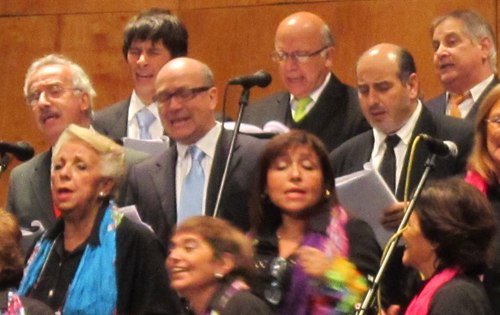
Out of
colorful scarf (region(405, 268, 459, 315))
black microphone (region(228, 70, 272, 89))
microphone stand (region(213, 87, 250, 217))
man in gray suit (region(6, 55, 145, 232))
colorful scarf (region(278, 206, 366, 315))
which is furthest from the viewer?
man in gray suit (region(6, 55, 145, 232))

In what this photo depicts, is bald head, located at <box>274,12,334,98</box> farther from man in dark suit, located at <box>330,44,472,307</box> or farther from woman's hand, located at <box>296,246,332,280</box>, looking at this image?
woman's hand, located at <box>296,246,332,280</box>

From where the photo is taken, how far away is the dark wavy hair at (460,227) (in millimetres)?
3607

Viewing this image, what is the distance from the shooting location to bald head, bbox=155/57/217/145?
15.8 ft

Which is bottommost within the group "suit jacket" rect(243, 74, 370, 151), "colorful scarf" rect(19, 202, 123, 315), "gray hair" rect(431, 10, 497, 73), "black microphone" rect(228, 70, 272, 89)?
"colorful scarf" rect(19, 202, 123, 315)

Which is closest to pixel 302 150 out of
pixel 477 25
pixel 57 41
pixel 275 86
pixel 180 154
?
pixel 180 154

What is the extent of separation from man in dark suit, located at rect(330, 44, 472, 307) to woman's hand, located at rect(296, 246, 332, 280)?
70 cm

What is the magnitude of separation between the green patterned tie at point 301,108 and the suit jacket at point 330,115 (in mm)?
19

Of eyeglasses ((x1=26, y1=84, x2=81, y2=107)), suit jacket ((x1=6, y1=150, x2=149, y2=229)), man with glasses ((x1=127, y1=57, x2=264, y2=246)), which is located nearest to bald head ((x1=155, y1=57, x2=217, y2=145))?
man with glasses ((x1=127, y1=57, x2=264, y2=246))

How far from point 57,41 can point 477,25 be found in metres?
2.32

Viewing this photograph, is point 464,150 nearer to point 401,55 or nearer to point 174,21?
point 401,55

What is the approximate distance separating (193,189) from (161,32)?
101 cm

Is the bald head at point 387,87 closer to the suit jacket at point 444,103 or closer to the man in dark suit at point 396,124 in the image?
the man in dark suit at point 396,124

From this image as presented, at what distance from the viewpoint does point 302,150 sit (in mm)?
4062

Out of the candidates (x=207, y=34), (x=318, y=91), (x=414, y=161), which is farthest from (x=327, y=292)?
(x=207, y=34)
